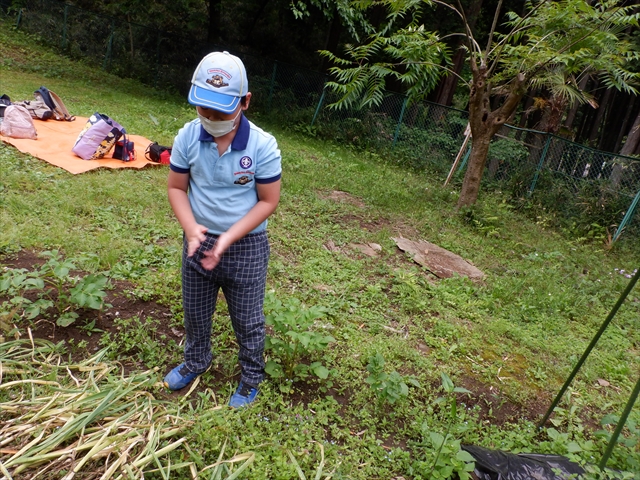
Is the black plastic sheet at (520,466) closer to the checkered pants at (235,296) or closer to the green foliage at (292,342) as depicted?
the green foliage at (292,342)

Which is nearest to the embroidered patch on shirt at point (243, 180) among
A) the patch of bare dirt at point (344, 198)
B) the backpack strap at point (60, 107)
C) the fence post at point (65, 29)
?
the patch of bare dirt at point (344, 198)

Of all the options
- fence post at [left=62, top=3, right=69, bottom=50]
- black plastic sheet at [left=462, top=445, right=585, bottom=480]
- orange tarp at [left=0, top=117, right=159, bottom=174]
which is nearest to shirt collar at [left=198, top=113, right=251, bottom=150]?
black plastic sheet at [left=462, top=445, right=585, bottom=480]

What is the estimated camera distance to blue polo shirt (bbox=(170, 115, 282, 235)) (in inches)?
75.5

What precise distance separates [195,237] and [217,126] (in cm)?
48

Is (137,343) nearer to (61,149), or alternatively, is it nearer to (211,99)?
(211,99)

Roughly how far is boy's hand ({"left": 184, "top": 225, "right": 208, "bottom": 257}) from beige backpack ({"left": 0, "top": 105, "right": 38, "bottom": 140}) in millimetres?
5170

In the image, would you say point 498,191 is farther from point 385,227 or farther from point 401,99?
point 385,227

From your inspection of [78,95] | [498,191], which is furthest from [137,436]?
[78,95]

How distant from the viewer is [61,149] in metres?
5.68

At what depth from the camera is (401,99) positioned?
36.2 feet

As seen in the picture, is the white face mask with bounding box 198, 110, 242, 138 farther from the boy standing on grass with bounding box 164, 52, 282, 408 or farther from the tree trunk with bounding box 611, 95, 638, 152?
the tree trunk with bounding box 611, 95, 638, 152

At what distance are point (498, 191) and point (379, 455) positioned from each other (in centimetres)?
807

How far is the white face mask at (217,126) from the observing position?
1.85 metres

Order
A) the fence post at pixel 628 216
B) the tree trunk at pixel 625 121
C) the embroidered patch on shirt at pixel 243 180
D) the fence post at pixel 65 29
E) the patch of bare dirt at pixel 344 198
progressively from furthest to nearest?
the tree trunk at pixel 625 121 < the fence post at pixel 65 29 < the fence post at pixel 628 216 < the patch of bare dirt at pixel 344 198 < the embroidered patch on shirt at pixel 243 180
